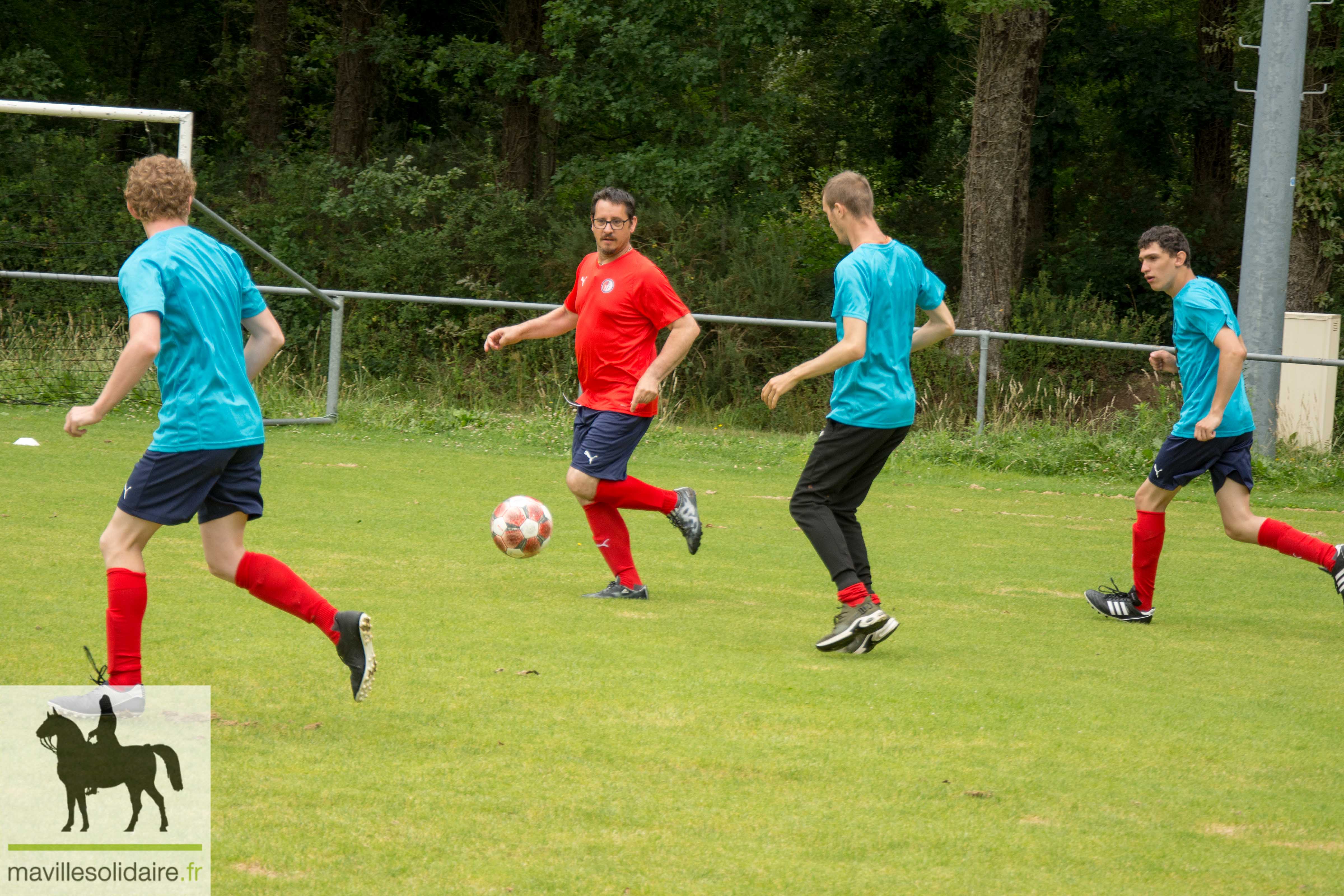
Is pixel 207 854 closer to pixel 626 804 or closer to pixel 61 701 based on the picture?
pixel 626 804

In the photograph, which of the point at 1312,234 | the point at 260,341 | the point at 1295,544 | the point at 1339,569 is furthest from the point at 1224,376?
the point at 1312,234

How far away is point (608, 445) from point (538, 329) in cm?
84

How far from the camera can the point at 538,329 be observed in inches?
293

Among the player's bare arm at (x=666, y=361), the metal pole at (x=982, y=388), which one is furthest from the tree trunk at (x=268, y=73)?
the player's bare arm at (x=666, y=361)

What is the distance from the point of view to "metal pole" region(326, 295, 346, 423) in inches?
560

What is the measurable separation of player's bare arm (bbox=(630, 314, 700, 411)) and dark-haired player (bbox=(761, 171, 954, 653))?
851 mm

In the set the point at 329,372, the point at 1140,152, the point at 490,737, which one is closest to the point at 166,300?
A: the point at 490,737

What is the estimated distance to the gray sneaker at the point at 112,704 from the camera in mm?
4488

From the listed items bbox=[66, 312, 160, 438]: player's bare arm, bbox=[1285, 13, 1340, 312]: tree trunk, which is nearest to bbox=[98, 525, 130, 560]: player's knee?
bbox=[66, 312, 160, 438]: player's bare arm

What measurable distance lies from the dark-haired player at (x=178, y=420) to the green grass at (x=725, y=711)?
376mm

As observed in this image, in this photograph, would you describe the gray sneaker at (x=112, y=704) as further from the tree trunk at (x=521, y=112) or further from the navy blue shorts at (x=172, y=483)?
the tree trunk at (x=521, y=112)

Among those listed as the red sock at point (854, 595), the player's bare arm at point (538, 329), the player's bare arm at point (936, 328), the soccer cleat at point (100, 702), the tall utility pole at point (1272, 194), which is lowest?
the soccer cleat at point (100, 702)

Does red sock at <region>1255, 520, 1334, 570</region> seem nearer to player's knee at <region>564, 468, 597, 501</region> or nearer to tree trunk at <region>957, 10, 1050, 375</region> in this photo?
player's knee at <region>564, 468, 597, 501</region>

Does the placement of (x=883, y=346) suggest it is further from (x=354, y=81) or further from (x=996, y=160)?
(x=354, y=81)
